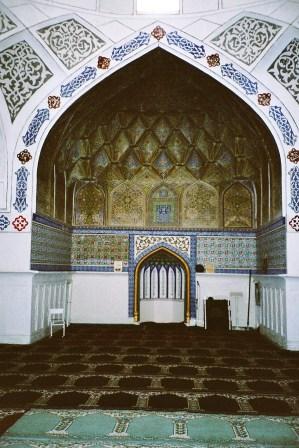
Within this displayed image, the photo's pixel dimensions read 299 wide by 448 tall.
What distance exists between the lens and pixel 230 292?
1102 cm

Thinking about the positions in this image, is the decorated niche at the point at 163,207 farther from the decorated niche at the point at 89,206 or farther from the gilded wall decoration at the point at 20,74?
the gilded wall decoration at the point at 20,74

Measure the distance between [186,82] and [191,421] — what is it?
22.8 ft

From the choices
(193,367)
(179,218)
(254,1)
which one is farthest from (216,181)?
(193,367)

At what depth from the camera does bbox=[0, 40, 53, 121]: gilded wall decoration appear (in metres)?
8.16

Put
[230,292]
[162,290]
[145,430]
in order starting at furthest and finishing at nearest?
1. [162,290]
2. [230,292]
3. [145,430]

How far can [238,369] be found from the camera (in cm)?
621

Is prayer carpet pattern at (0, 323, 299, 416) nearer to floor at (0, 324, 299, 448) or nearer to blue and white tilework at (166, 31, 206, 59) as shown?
floor at (0, 324, 299, 448)

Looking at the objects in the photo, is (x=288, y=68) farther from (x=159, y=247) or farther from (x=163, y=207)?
(x=159, y=247)

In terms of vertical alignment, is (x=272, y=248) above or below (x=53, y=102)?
below

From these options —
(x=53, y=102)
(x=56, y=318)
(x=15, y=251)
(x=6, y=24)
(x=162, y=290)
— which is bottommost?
(x=56, y=318)

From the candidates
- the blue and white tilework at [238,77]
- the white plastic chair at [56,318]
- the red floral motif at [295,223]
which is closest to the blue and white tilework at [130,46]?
the blue and white tilework at [238,77]

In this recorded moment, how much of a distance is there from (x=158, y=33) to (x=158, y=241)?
501 cm

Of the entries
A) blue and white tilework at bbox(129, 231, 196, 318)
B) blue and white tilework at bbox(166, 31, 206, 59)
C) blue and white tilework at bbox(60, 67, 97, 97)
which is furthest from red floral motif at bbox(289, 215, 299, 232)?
blue and white tilework at bbox(60, 67, 97, 97)

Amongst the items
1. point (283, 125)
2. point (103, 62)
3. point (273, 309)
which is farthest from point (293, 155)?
point (103, 62)
